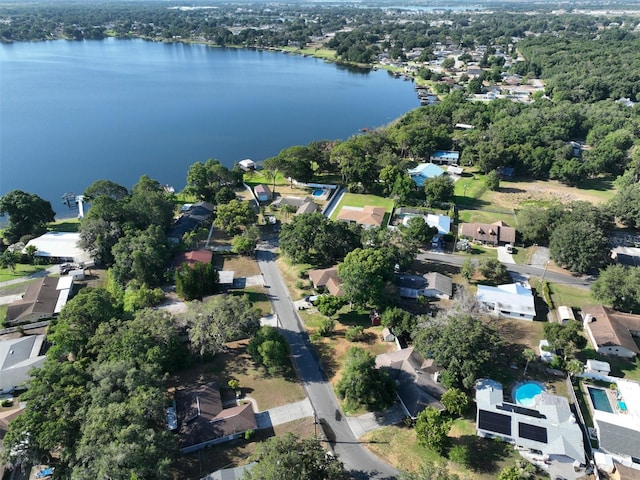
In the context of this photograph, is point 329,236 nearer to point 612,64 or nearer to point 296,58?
point 612,64

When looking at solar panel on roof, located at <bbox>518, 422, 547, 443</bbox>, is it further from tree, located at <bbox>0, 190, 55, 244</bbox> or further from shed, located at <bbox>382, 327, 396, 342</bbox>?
tree, located at <bbox>0, 190, 55, 244</bbox>

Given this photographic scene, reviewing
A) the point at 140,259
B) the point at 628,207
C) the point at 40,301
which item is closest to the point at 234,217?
the point at 140,259

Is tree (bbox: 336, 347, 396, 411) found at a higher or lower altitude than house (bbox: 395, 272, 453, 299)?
higher

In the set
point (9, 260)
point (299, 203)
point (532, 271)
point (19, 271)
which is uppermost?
point (532, 271)

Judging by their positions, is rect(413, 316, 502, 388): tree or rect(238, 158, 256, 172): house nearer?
rect(413, 316, 502, 388): tree

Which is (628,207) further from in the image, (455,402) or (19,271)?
(19,271)

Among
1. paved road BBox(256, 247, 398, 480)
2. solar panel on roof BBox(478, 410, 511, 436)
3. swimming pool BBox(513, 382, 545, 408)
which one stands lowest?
paved road BBox(256, 247, 398, 480)

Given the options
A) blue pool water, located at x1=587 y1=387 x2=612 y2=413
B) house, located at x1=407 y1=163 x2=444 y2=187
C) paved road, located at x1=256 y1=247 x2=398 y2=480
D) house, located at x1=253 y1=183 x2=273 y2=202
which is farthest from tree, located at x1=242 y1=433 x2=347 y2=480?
house, located at x1=407 y1=163 x2=444 y2=187
